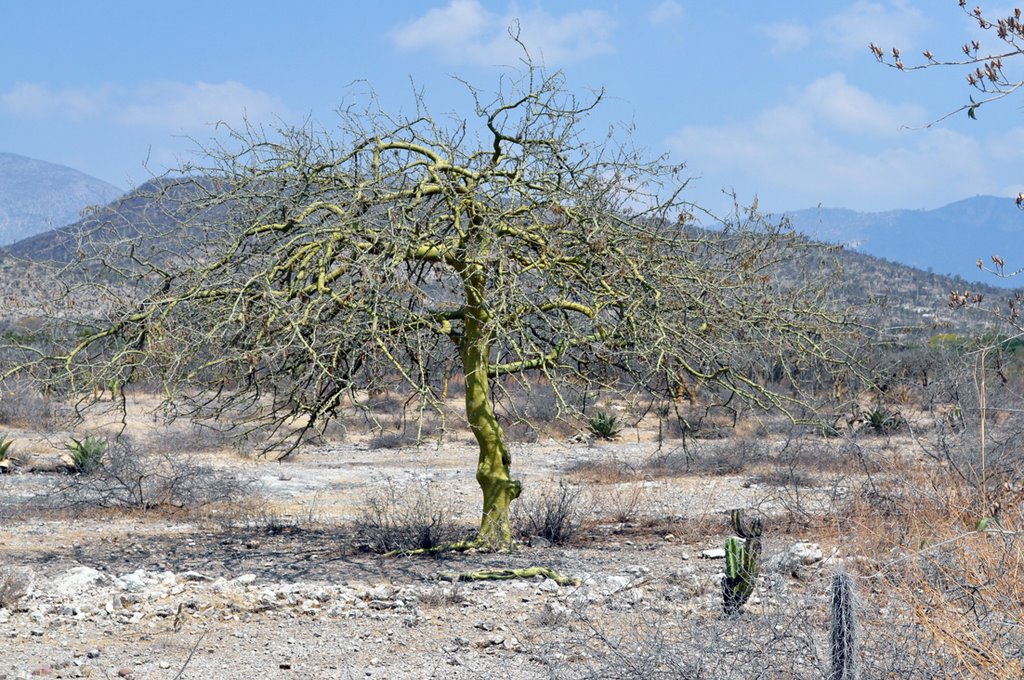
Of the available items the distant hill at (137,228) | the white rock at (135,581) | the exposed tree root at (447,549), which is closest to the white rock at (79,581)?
the white rock at (135,581)

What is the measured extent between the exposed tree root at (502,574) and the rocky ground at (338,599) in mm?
87

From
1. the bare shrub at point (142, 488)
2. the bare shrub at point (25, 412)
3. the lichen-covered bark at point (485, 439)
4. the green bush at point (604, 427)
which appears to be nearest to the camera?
the lichen-covered bark at point (485, 439)

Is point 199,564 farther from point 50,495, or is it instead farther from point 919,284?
point 919,284

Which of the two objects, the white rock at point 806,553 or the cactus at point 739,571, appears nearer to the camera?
the cactus at point 739,571

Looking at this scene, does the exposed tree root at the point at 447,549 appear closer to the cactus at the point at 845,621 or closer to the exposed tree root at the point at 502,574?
the exposed tree root at the point at 502,574

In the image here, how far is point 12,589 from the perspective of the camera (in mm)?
7977

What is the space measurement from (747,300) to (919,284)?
208ft

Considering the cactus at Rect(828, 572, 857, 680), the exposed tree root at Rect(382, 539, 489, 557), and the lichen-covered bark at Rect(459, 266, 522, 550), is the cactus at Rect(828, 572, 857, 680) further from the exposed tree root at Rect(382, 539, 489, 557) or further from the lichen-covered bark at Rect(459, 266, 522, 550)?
the exposed tree root at Rect(382, 539, 489, 557)

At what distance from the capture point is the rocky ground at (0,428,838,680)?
6.60 metres

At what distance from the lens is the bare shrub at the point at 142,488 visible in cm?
1328

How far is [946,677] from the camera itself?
4.58 m

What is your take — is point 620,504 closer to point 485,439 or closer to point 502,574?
point 485,439

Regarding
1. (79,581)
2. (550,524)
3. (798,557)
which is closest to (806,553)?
(798,557)

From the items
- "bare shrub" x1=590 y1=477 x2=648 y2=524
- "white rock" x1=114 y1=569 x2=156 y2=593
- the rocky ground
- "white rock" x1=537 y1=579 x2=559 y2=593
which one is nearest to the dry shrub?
the rocky ground
